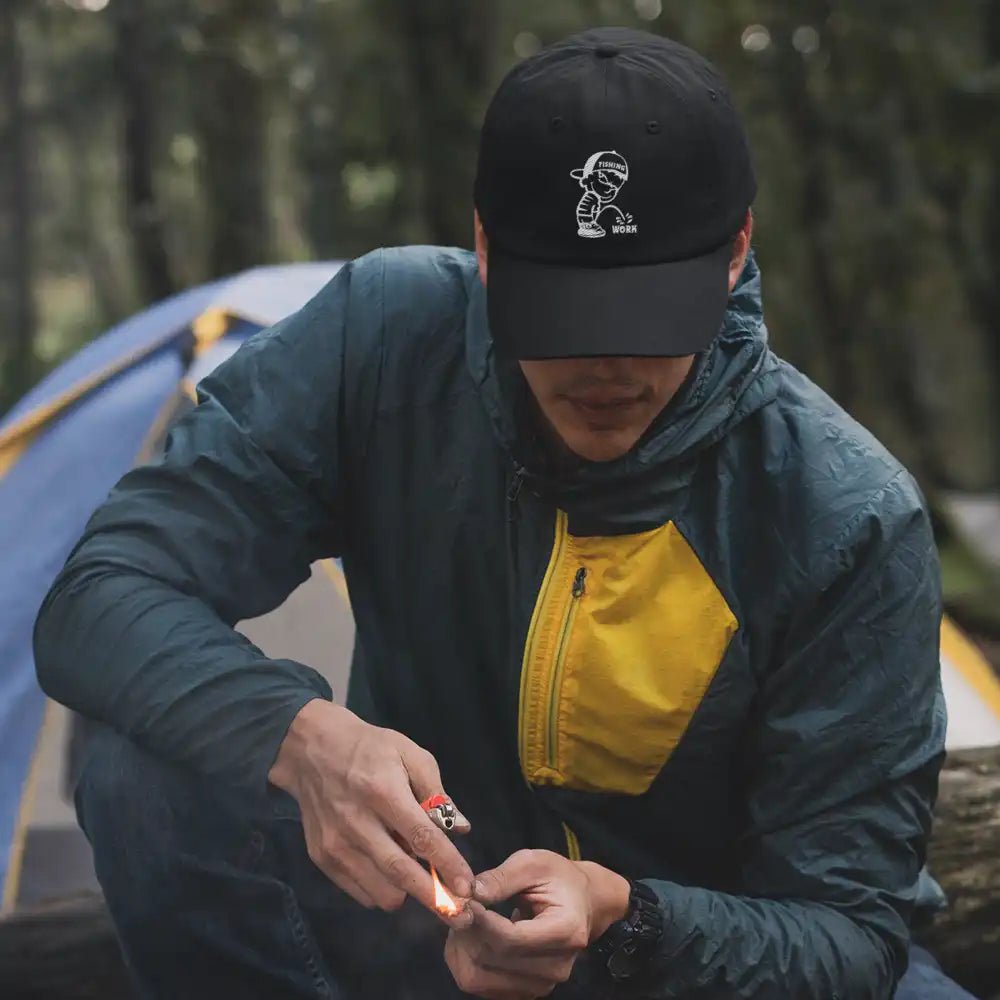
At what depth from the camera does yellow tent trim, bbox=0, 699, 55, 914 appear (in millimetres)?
3355

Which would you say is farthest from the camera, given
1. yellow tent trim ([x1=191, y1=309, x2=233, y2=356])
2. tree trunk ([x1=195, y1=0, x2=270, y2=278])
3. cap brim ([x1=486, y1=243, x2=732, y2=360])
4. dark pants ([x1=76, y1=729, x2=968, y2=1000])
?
tree trunk ([x1=195, y1=0, x2=270, y2=278])

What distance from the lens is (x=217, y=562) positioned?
197cm

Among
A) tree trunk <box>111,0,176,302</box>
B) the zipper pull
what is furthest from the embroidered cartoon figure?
tree trunk <box>111,0,176,302</box>

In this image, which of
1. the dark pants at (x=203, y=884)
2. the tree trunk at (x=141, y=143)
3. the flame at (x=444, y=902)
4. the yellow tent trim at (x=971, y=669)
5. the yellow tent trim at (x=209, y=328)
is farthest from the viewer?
the tree trunk at (x=141, y=143)

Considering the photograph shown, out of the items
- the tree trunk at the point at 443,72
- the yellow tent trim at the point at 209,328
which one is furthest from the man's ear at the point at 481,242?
the tree trunk at the point at 443,72

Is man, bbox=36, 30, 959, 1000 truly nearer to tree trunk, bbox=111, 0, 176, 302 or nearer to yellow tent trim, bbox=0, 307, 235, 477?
yellow tent trim, bbox=0, 307, 235, 477

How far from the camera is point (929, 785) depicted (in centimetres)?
188

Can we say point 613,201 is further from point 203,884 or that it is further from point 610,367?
point 203,884

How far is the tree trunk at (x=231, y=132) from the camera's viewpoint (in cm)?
789

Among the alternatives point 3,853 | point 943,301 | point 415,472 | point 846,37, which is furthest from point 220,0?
point 415,472

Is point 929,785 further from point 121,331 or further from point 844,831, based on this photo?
point 121,331

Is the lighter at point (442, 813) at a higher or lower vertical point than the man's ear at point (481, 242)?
lower

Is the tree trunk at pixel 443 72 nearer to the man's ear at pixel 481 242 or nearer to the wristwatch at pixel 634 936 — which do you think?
the man's ear at pixel 481 242

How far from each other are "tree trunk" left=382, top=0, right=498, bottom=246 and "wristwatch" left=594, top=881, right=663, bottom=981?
6.34m
